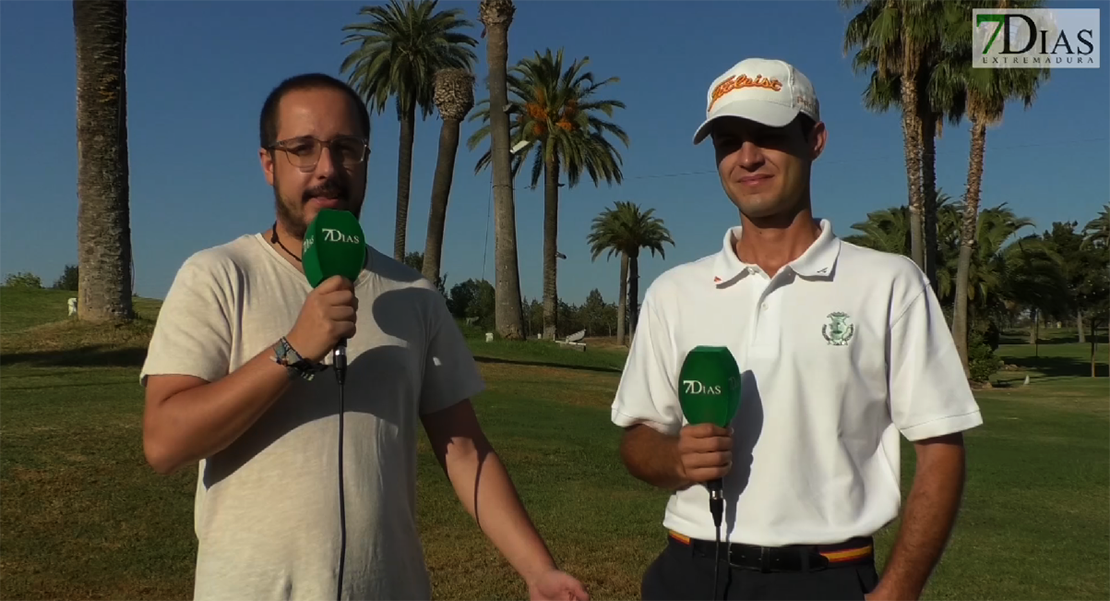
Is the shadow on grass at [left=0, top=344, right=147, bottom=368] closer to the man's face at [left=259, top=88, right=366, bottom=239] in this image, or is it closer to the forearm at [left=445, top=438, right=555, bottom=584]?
the forearm at [left=445, top=438, right=555, bottom=584]

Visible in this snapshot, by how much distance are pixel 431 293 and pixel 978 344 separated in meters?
47.0

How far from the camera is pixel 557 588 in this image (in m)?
2.92

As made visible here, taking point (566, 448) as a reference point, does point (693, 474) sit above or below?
above

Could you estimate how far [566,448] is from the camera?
13.4 meters

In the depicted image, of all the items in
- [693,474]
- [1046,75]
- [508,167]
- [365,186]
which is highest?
[1046,75]

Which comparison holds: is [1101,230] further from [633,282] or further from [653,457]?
[653,457]

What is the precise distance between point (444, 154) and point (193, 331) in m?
35.2

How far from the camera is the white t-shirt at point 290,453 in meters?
2.60

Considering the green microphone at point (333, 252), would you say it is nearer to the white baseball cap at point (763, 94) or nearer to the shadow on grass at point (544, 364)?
the white baseball cap at point (763, 94)

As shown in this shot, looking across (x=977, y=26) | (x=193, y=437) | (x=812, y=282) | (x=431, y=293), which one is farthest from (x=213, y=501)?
(x=977, y=26)

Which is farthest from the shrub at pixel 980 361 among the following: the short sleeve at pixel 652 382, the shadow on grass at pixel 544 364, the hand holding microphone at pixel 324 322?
the hand holding microphone at pixel 324 322

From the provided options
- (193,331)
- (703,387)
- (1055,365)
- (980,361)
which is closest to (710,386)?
(703,387)

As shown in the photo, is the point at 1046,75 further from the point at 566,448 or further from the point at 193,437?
the point at 193,437

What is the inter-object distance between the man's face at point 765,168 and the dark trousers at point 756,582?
40.0 inches
